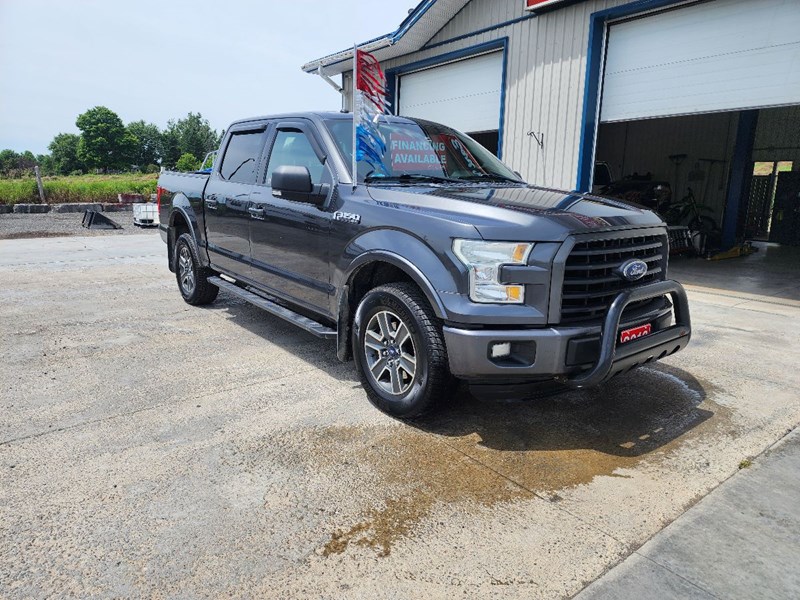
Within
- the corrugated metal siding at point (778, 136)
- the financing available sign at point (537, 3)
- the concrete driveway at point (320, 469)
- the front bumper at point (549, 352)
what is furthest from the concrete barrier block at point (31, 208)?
the corrugated metal siding at point (778, 136)

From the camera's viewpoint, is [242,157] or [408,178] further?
[242,157]

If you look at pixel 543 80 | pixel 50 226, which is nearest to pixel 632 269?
pixel 543 80

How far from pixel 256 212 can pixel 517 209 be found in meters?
2.42

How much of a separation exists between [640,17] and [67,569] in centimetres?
953

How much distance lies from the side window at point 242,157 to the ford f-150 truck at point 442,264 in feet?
0.30

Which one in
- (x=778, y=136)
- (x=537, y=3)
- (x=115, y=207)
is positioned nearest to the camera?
(x=537, y=3)

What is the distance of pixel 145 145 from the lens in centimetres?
11488

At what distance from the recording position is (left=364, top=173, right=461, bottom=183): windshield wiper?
12.4ft

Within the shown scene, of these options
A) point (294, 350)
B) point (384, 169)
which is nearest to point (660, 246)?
point (384, 169)

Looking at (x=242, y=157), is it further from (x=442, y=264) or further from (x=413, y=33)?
Result: (x=413, y=33)

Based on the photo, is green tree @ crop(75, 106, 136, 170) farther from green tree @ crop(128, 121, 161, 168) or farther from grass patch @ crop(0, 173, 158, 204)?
grass patch @ crop(0, 173, 158, 204)

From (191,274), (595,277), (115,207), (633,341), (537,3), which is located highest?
(537,3)

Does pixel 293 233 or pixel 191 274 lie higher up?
pixel 293 233

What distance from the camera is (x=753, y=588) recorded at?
2039 mm
